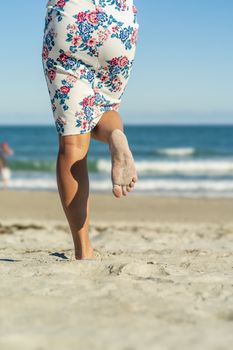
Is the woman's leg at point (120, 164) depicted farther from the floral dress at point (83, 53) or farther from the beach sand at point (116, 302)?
the beach sand at point (116, 302)

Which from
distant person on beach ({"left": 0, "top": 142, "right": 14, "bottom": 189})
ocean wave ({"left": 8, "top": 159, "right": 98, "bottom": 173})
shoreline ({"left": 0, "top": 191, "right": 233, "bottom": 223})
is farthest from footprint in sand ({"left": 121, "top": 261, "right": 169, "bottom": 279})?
ocean wave ({"left": 8, "top": 159, "right": 98, "bottom": 173})

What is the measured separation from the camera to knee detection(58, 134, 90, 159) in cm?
329

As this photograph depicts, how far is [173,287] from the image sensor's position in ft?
9.16

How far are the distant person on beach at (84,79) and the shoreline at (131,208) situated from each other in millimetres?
6287

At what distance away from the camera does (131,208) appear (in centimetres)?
1126

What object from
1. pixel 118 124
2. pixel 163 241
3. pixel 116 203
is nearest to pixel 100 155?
pixel 116 203

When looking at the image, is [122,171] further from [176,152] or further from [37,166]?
[176,152]

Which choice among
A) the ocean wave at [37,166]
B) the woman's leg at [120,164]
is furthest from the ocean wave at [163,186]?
the woman's leg at [120,164]

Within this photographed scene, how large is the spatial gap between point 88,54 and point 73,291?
1.30 meters

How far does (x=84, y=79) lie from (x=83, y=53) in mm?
139

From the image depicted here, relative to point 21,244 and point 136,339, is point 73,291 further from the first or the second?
point 21,244

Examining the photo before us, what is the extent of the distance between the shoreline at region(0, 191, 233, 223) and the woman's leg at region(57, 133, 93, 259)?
6.18m

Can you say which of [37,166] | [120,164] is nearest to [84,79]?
[120,164]

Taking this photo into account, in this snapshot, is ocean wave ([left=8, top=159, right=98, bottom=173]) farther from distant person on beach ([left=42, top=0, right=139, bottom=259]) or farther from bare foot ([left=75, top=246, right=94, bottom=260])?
distant person on beach ([left=42, top=0, right=139, bottom=259])
